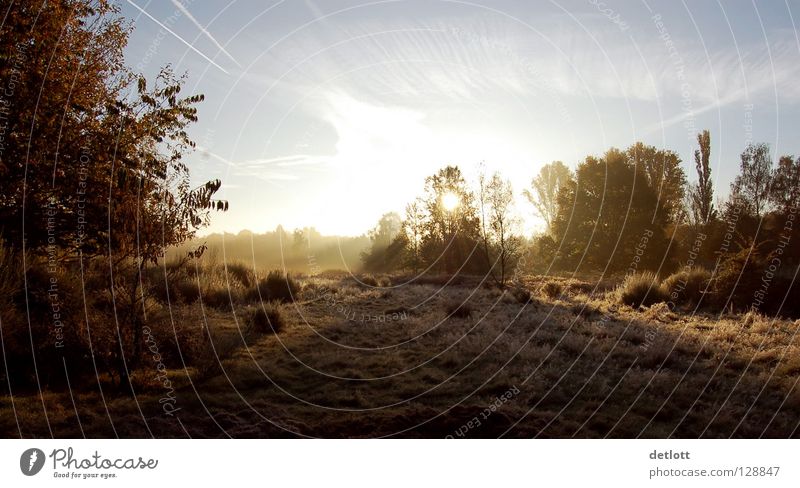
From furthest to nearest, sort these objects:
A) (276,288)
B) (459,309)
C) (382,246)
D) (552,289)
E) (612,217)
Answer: (382,246) → (612,217) → (552,289) → (276,288) → (459,309)

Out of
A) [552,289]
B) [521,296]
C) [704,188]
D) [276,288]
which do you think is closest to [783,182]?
[704,188]

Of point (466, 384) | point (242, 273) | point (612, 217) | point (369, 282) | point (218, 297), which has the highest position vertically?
point (612, 217)

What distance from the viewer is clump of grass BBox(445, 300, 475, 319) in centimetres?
1983

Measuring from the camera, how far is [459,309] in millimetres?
20406

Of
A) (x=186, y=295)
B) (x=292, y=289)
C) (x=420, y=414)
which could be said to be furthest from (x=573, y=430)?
(x=292, y=289)

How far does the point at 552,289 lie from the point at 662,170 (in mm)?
23338

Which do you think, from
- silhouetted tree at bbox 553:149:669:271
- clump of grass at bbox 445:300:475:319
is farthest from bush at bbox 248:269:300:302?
silhouetted tree at bbox 553:149:669:271

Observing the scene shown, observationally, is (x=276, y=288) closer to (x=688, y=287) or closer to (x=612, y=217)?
(x=688, y=287)

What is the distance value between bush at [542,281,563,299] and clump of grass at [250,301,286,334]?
1544 centimetres

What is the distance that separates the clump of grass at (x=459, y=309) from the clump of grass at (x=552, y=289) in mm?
7415

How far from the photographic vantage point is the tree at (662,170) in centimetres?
4381

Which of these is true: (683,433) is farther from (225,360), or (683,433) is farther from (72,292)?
(72,292)

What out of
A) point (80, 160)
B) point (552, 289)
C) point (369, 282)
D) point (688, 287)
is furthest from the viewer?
point (369, 282)

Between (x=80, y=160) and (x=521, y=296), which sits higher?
(x=80, y=160)
